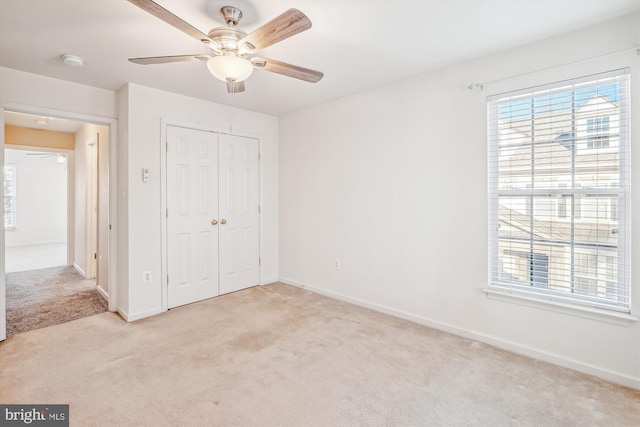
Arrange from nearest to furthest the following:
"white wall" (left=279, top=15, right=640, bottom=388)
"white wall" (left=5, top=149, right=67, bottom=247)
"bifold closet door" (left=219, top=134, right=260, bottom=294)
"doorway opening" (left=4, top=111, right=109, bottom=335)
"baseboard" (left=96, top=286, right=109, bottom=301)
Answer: "white wall" (left=279, top=15, right=640, bottom=388)
"doorway opening" (left=4, top=111, right=109, bottom=335)
"baseboard" (left=96, top=286, right=109, bottom=301)
"bifold closet door" (left=219, top=134, right=260, bottom=294)
"white wall" (left=5, top=149, right=67, bottom=247)

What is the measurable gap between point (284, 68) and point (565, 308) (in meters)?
2.68

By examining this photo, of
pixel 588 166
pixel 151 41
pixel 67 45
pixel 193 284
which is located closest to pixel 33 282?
pixel 193 284

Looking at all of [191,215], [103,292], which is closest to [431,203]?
[191,215]

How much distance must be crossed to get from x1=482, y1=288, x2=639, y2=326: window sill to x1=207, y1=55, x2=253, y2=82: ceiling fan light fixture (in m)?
2.57

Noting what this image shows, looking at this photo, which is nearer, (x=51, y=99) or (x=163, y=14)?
(x=163, y=14)

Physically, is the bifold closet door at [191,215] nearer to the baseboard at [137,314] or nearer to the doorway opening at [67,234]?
the baseboard at [137,314]

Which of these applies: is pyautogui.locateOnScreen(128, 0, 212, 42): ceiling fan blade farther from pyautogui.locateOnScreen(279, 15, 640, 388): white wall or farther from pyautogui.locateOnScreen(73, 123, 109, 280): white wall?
pyautogui.locateOnScreen(73, 123, 109, 280): white wall

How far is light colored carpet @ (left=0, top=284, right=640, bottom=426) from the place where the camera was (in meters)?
1.81

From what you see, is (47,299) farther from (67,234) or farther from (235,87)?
(235,87)

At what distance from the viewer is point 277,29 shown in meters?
1.65
